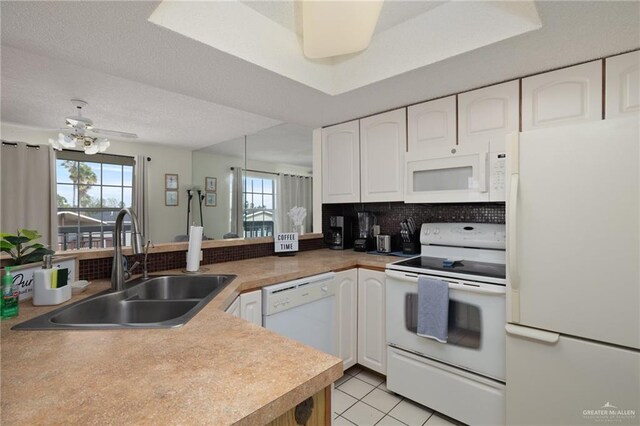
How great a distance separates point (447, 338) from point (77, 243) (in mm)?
4577

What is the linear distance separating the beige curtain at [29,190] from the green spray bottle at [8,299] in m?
3.36

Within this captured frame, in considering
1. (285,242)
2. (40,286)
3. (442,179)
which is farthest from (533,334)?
(40,286)

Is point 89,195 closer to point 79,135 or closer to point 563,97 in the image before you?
point 79,135

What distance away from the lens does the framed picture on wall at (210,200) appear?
196 inches

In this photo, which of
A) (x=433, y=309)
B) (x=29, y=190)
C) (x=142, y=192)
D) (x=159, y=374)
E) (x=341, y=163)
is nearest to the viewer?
(x=159, y=374)

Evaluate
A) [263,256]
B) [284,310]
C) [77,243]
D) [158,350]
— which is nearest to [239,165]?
[77,243]

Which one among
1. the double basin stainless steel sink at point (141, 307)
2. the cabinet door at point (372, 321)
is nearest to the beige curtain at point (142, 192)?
the double basin stainless steel sink at point (141, 307)

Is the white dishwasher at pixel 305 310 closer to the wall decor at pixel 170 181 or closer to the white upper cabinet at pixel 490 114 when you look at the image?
the white upper cabinet at pixel 490 114

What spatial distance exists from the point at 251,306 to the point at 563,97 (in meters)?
2.08

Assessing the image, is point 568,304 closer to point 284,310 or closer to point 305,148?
point 284,310

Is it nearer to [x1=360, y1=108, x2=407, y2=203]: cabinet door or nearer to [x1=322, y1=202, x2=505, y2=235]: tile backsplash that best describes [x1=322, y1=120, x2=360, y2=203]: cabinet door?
[x1=360, y1=108, x2=407, y2=203]: cabinet door

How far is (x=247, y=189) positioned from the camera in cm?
493

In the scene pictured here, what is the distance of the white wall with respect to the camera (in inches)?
175
